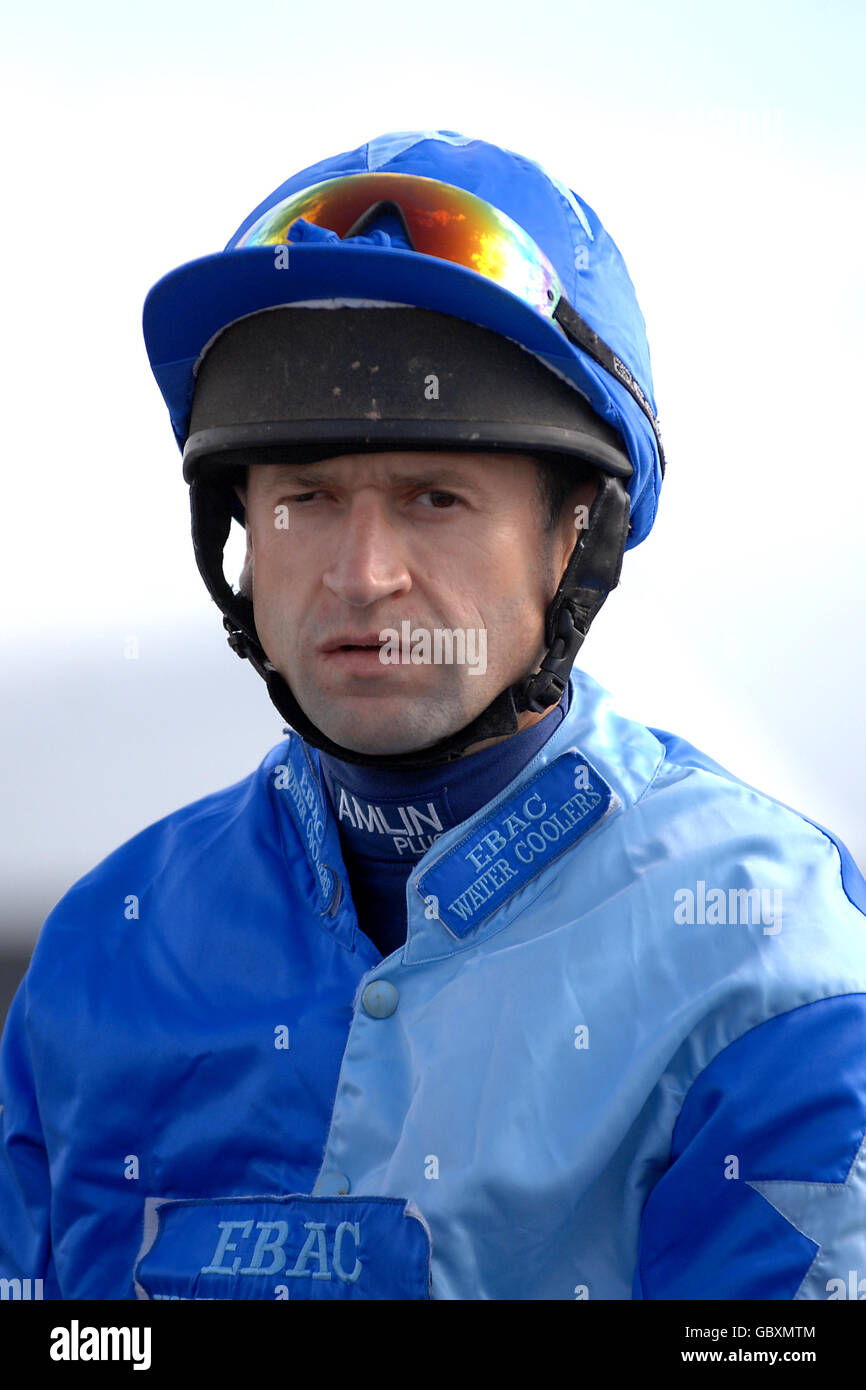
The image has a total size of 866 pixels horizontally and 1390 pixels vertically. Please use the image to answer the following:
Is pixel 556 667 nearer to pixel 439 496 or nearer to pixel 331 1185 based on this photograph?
pixel 439 496

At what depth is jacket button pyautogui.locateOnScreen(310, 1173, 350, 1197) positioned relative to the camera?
157 centimetres

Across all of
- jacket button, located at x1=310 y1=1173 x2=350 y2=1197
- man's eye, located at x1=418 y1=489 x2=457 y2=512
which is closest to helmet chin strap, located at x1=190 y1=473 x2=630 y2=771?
man's eye, located at x1=418 y1=489 x2=457 y2=512

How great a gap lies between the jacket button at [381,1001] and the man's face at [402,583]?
276 millimetres

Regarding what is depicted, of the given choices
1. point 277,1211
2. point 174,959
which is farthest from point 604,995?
point 174,959

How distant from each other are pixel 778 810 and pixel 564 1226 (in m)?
0.55

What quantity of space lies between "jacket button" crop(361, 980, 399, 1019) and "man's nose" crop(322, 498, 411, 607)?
0.44 meters

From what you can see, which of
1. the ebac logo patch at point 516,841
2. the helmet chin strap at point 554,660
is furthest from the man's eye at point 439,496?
the ebac logo patch at point 516,841

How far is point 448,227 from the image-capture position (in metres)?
1.66

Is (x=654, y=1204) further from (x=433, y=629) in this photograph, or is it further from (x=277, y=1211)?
(x=433, y=629)

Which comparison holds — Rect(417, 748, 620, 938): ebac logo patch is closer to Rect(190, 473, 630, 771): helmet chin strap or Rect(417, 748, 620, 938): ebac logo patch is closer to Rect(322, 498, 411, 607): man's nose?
Rect(190, 473, 630, 771): helmet chin strap

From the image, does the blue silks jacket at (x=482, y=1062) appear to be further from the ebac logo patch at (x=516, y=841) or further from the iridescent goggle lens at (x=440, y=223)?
the iridescent goggle lens at (x=440, y=223)

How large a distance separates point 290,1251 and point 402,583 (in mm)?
738

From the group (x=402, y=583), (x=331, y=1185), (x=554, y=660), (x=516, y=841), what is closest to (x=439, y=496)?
(x=402, y=583)
